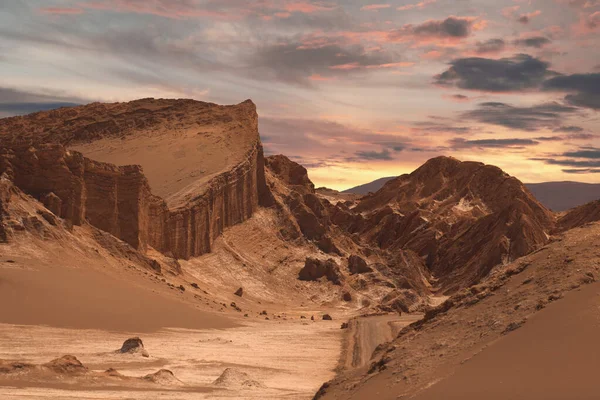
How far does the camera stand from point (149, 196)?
50.3 meters

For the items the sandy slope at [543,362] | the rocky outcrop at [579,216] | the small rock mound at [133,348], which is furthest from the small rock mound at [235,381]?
the rocky outcrop at [579,216]

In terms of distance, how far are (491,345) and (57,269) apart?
27.5 m

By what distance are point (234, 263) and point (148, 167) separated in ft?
45.1

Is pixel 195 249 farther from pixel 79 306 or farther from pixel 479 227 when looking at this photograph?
pixel 479 227

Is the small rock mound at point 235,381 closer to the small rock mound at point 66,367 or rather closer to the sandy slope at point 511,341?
the small rock mound at point 66,367

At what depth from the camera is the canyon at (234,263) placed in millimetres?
15617

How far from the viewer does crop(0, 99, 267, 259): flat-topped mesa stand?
4241 cm

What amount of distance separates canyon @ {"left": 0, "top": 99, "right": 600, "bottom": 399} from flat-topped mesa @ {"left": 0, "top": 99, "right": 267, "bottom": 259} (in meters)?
0.13

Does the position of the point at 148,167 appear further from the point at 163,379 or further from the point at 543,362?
the point at 543,362

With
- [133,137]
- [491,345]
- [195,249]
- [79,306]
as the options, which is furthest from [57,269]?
[133,137]

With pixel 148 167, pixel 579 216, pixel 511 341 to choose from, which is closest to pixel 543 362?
pixel 511 341

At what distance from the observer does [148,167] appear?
65938 mm

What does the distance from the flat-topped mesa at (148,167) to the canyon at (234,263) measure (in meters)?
0.13

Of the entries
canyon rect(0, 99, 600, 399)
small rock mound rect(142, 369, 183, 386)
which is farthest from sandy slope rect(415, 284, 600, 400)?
small rock mound rect(142, 369, 183, 386)
